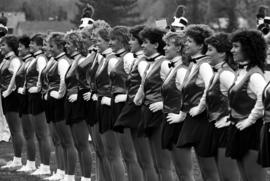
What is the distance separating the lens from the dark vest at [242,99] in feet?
22.9

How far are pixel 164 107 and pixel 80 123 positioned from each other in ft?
7.48

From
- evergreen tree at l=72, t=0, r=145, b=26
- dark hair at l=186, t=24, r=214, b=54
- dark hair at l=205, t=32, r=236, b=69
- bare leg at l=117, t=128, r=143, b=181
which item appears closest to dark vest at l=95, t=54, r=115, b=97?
bare leg at l=117, t=128, r=143, b=181

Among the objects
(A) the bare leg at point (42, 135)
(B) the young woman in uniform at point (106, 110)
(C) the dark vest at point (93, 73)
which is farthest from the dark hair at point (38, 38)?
(B) the young woman in uniform at point (106, 110)

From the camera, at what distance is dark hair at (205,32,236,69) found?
753 cm

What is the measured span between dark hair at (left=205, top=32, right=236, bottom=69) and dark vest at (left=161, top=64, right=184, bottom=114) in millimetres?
537

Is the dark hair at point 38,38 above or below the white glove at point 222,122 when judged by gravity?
above

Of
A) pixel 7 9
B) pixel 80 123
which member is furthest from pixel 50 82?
pixel 7 9

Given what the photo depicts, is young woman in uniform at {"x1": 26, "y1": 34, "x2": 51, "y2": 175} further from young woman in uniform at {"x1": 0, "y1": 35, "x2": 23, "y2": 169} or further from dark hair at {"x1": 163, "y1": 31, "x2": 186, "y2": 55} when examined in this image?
dark hair at {"x1": 163, "y1": 31, "x2": 186, "y2": 55}

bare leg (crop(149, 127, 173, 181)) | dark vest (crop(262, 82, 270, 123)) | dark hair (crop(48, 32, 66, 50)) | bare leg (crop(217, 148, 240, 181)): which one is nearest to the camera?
dark vest (crop(262, 82, 270, 123))

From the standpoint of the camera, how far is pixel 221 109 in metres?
7.43

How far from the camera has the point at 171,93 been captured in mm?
7973

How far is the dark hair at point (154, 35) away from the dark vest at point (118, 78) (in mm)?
587

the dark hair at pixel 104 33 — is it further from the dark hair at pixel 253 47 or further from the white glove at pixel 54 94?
the dark hair at pixel 253 47

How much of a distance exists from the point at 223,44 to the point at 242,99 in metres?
0.73
